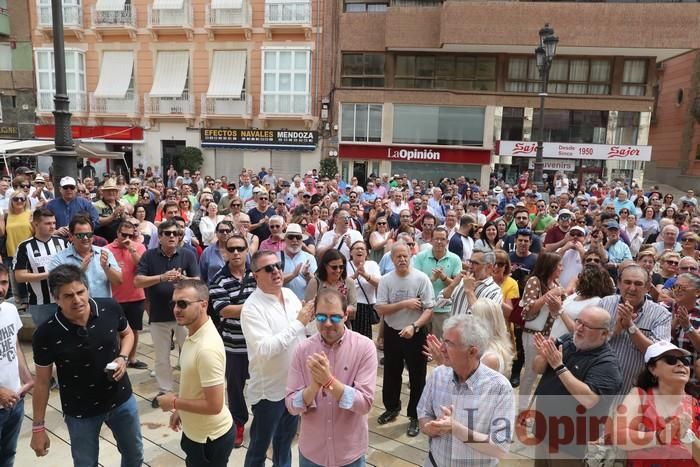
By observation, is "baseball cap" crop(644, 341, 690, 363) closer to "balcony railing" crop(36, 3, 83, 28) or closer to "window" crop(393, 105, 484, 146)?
"window" crop(393, 105, 484, 146)

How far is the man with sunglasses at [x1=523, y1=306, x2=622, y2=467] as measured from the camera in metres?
2.81

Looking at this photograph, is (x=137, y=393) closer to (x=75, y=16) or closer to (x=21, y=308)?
(x=21, y=308)

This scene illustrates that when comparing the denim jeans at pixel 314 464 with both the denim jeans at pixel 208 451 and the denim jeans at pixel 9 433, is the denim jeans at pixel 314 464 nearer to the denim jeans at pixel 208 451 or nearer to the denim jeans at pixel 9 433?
the denim jeans at pixel 208 451

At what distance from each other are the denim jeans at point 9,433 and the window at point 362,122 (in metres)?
21.5

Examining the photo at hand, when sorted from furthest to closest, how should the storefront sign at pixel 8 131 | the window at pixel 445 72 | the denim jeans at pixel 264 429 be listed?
the storefront sign at pixel 8 131 < the window at pixel 445 72 < the denim jeans at pixel 264 429

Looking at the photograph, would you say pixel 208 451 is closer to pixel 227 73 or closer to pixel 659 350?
pixel 659 350

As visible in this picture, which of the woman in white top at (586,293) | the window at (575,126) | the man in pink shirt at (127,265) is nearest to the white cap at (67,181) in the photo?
the man in pink shirt at (127,265)

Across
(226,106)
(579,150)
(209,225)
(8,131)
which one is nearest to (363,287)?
(209,225)

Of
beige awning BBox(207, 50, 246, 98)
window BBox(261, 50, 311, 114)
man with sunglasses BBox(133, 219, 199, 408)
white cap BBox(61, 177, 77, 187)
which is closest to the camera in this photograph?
man with sunglasses BBox(133, 219, 199, 408)

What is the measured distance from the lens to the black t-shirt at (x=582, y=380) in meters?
2.82

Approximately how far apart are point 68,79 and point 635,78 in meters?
29.3

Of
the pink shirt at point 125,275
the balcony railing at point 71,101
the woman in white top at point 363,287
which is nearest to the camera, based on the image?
the pink shirt at point 125,275

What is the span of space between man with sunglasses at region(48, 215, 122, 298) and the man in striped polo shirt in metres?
1.27

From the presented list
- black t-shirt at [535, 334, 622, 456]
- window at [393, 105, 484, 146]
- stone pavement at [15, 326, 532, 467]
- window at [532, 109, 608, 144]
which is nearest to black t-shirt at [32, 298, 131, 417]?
stone pavement at [15, 326, 532, 467]
